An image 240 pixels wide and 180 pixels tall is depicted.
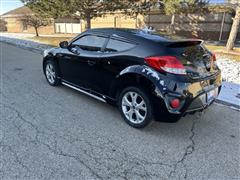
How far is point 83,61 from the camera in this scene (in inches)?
167

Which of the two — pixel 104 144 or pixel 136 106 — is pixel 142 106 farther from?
pixel 104 144

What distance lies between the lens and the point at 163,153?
9.43 ft

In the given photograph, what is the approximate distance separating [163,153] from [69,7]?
11.3 m

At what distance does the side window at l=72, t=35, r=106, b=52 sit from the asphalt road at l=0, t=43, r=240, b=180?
1.09 meters

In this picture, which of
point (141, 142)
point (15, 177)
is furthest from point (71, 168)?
point (141, 142)

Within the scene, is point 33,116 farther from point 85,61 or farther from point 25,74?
point 25,74

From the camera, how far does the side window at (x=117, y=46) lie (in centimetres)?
353

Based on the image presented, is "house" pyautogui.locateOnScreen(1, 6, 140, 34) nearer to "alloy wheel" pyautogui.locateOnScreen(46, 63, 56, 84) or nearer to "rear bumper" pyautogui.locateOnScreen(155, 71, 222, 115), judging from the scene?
"alloy wheel" pyautogui.locateOnScreen(46, 63, 56, 84)

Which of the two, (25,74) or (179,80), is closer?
(179,80)

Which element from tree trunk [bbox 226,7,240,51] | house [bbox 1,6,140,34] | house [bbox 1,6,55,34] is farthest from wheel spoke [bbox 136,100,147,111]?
house [bbox 1,6,55,34]

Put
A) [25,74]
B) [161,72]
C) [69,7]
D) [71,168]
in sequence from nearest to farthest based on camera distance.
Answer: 1. [71,168]
2. [161,72]
3. [25,74]
4. [69,7]

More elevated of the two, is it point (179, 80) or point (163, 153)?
point (179, 80)

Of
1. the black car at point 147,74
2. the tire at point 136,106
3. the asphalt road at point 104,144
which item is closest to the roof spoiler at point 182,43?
the black car at point 147,74

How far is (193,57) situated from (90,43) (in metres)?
1.94
